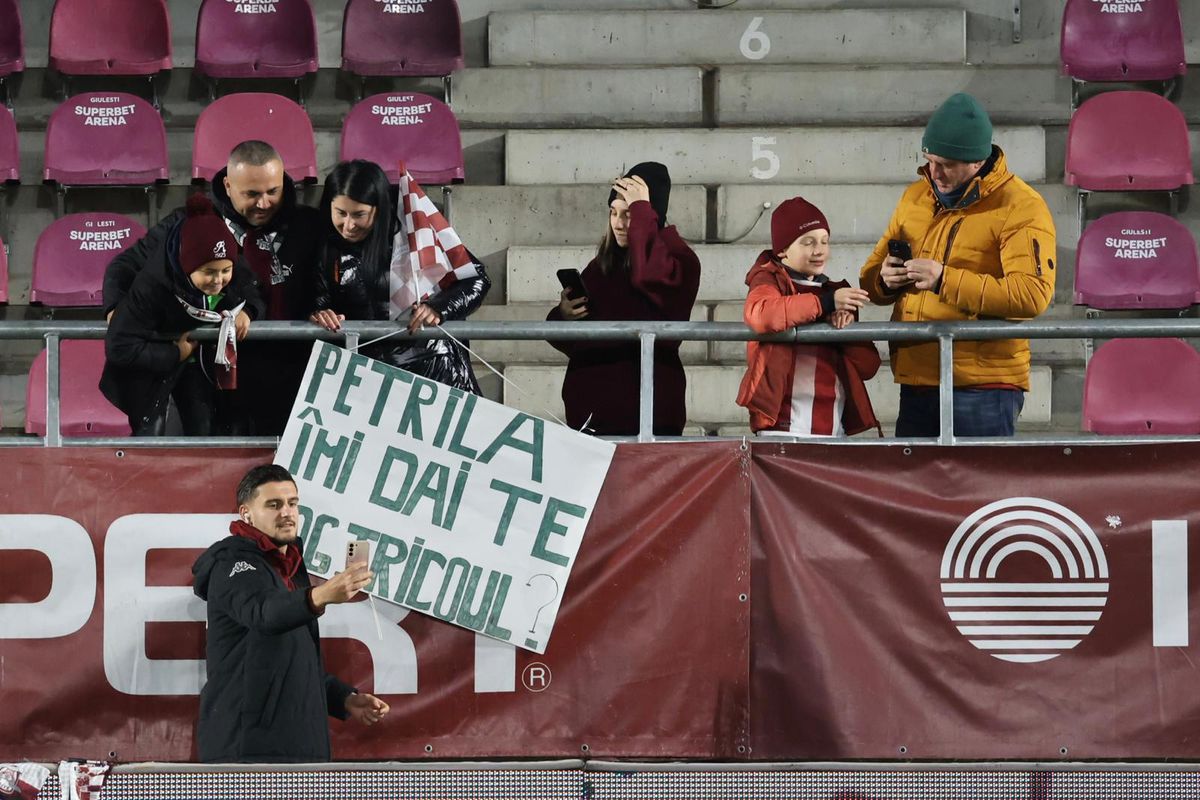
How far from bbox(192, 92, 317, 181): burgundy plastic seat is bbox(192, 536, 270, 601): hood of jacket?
13.7 ft

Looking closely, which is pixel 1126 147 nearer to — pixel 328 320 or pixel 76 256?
pixel 328 320

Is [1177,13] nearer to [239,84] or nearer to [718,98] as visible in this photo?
[718,98]

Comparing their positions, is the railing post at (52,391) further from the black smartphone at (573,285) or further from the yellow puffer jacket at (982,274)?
the yellow puffer jacket at (982,274)

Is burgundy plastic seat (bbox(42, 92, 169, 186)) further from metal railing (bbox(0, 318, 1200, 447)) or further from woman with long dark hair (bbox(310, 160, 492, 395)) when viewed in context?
woman with long dark hair (bbox(310, 160, 492, 395))

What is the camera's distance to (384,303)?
5840 mm

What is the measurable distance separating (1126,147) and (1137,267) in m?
0.69

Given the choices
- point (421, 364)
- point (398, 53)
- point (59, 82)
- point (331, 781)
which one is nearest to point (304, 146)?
point (398, 53)

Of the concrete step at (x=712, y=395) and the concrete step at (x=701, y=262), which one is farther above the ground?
the concrete step at (x=701, y=262)

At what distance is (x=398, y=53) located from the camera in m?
9.65

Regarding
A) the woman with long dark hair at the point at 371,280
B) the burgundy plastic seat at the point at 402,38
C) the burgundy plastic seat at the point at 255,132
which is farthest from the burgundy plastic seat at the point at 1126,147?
the woman with long dark hair at the point at 371,280

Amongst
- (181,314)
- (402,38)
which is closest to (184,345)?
(181,314)

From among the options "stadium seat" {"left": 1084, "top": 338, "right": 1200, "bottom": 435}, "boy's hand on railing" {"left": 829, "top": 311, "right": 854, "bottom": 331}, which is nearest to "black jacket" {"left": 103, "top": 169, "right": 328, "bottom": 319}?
"boy's hand on railing" {"left": 829, "top": 311, "right": 854, "bottom": 331}

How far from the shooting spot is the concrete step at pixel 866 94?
931cm

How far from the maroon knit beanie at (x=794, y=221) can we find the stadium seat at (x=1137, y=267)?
11.7ft
